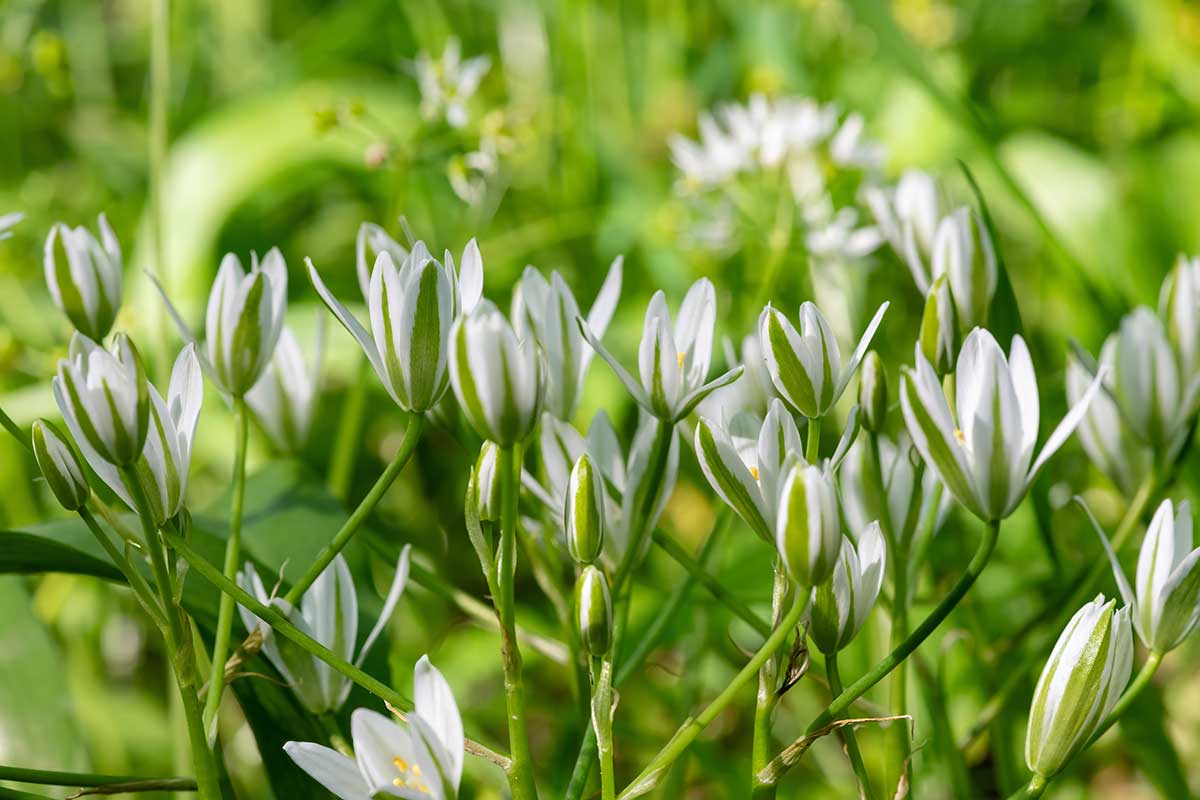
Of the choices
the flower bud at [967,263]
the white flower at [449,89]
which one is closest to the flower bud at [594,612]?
the flower bud at [967,263]

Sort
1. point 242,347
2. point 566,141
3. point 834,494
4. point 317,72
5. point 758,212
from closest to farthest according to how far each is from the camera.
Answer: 1. point 834,494
2. point 242,347
3. point 758,212
4. point 566,141
5. point 317,72

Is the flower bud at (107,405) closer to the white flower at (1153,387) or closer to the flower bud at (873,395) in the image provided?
the flower bud at (873,395)

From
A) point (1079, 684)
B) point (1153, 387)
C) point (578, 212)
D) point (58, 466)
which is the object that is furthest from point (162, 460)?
point (578, 212)

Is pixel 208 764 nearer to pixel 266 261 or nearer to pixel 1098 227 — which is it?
pixel 266 261

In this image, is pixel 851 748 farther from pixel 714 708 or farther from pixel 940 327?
pixel 940 327

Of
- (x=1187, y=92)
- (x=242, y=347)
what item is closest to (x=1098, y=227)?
(x=1187, y=92)
